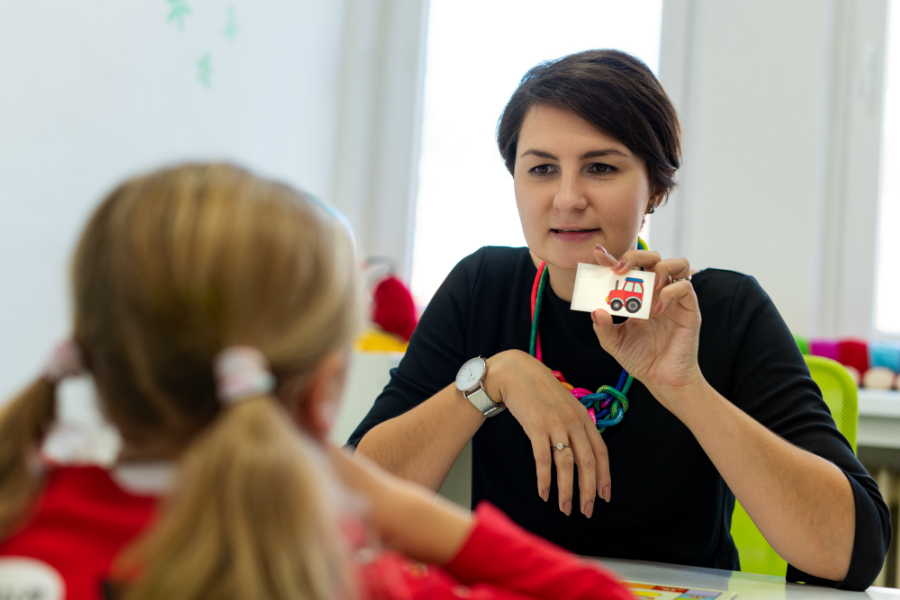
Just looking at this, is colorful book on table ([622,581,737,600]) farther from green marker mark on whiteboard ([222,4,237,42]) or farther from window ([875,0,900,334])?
window ([875,0,900,334])

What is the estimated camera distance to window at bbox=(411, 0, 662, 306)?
2.34 metres

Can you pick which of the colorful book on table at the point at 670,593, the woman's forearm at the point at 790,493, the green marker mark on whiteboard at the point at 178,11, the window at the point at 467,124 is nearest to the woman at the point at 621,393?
the woman's forearm at the point at 790,493

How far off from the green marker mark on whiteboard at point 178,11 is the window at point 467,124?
102 centimetres

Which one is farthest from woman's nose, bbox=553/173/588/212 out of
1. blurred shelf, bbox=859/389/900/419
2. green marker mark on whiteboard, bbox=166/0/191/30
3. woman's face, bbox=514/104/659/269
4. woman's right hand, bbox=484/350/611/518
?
blurred shelf, bbox=859/389/900/419

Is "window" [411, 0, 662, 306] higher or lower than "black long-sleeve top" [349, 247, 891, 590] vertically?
higher

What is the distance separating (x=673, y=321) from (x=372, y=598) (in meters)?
0.62

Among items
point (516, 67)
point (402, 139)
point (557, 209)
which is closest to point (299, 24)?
→ point (402, 139)

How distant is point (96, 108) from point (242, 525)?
3.44 ft

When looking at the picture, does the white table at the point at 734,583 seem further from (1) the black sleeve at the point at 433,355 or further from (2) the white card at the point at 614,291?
(1) the black sleeve at the point at 433,355

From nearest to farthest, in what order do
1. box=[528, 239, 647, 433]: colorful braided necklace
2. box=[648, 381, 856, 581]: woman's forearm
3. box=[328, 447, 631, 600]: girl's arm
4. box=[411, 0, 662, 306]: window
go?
box=[328, 447, 631, 600]: girl's arm → box=[648, 381, 856, 581]: woman's forearm → box=[528, 239, 647, 433]: colorful braided necklace → box=[411, 0, 662, 306]: window

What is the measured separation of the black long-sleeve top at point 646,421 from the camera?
100cm

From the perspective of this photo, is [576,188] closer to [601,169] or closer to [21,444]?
[601,169]

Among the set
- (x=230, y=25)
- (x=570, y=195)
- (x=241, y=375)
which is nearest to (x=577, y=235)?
(x=570, y=195)

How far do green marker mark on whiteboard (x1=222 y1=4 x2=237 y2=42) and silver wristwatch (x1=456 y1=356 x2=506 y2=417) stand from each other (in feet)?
3.33
